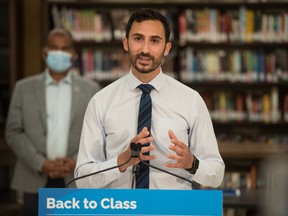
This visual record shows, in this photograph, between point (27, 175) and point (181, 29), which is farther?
point (181, 29)

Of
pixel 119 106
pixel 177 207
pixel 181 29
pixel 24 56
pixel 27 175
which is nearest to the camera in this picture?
pixel 177 207

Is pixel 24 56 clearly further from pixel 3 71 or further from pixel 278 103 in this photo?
pixel 278 103

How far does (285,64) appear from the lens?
6152 mm

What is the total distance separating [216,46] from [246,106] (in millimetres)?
657

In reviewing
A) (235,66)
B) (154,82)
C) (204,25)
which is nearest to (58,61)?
(154,82)

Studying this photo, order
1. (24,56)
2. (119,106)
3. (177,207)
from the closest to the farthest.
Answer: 1. (177,207)
2. (119,106)
3. (24,56)

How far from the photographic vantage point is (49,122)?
335cm

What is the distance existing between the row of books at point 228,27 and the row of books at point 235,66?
0.50 ft

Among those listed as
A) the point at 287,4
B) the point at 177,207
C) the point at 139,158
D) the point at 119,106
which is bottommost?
the point at 177,207

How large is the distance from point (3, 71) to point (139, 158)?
4522 mm

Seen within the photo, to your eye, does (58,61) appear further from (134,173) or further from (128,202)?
(128,202)

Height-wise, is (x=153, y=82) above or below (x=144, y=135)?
above

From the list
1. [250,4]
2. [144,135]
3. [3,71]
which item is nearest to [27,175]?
[144,135]

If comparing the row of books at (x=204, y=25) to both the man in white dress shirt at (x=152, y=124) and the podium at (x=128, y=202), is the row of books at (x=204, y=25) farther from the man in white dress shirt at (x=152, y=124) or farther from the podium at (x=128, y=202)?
the podium at (x=128, y=202)
